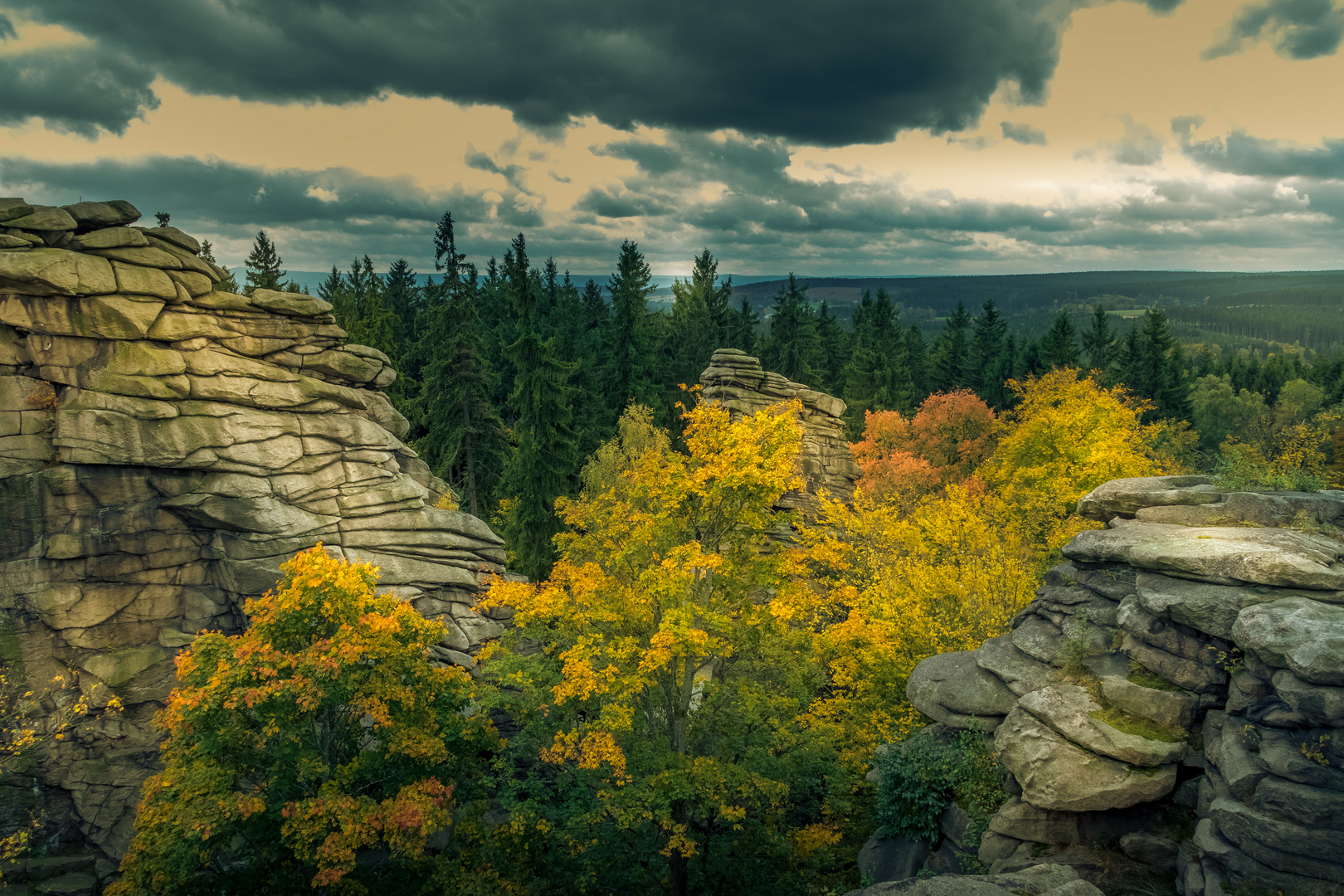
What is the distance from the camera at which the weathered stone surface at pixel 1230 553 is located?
1068 centimetres

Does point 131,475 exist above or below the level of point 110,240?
below

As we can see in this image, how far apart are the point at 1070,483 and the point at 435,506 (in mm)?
26557

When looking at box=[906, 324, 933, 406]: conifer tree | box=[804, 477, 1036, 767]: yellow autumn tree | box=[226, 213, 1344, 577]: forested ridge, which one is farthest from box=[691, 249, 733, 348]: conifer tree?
box=[804, 477, 1036, 767]: yellow autumn tree

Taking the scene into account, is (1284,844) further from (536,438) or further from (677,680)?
(536,438)

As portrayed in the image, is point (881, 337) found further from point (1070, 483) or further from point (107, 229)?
point (107, 229)

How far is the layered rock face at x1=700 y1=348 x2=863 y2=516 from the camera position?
145 ft

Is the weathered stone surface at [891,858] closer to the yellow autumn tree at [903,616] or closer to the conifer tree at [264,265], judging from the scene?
the yellow autumn tree at [903,616]

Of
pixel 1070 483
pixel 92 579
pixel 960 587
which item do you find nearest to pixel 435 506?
pixel 92 579

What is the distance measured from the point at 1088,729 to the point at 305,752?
15503mm

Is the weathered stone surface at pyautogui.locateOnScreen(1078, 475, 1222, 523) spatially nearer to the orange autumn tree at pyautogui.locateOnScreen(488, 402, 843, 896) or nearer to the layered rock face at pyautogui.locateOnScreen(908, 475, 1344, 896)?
the layered rock face at pyautogui.locateOnScreen(908, 475, 1344, 896)

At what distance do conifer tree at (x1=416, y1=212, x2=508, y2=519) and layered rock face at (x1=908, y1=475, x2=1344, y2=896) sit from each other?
90.8 feet

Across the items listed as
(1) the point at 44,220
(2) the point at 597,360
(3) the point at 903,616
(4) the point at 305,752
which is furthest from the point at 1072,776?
(2) the point at 597,360

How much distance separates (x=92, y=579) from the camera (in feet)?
70.2

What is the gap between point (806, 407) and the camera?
151ft
